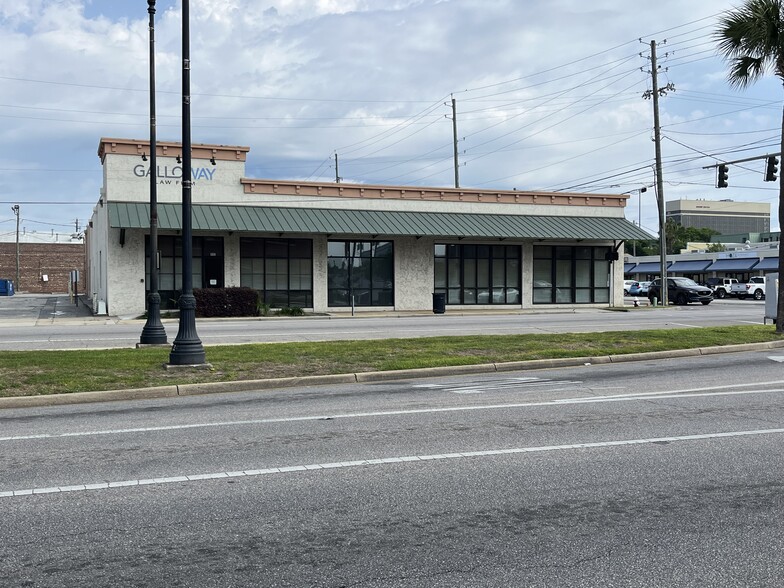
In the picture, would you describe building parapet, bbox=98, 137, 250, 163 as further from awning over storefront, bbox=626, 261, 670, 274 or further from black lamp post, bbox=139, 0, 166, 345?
awning over storefront, bbox=626, 261, 670, 274

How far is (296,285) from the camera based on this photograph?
3397 centimetres

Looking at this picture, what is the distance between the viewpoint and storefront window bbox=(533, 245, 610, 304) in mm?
38719

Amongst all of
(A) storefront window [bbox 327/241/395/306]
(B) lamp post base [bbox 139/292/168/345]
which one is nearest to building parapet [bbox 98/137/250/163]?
(A) storefront window [bbox 327/241/395/306]

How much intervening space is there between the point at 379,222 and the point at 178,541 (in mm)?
29862

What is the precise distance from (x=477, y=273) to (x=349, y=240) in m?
6.76

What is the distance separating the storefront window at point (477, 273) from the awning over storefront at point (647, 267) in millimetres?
49837

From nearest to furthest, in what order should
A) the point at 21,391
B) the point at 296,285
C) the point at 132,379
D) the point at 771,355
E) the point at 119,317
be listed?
the point at 21,391 → the point at 132,379 → the point at 771,355 → the point at 119,317 → the point at 296,285

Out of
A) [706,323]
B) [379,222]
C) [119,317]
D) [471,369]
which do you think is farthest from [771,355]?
[119,317]

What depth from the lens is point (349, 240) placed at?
3494 centimetres

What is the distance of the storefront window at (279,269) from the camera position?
3322 cm

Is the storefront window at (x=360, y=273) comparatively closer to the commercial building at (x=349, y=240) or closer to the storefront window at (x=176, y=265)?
the commercial building at (x=349, y=240)

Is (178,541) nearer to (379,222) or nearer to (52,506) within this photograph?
(52,506)

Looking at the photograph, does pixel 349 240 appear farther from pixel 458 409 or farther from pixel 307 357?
pixel 458 409

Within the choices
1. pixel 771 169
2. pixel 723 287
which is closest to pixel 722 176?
pixel 771 169
